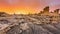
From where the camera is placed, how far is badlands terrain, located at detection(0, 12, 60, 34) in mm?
1526

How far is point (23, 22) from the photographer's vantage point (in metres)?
1.59

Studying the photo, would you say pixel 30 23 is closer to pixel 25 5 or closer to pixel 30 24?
pixel 30 24

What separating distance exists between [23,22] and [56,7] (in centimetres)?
54

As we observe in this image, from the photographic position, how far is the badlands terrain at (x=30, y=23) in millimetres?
1526

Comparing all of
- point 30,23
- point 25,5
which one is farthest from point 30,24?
point 25,5

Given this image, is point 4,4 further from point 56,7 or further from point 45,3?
point 56,7

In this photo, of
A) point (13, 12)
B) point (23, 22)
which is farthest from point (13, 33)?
point (13, 12)

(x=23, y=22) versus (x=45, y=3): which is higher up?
(x=45, y=3)

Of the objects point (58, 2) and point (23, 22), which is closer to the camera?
point (23, 22)

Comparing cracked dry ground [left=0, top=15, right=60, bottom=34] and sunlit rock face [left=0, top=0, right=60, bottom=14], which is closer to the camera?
cracked dry ground [left=0, top=15, right=60, bottom=34]

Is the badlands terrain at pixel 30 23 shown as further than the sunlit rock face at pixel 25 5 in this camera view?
No

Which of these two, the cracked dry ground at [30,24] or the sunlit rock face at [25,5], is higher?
the sunlit rock face at [25,5]

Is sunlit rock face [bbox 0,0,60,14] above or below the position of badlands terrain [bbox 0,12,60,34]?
above

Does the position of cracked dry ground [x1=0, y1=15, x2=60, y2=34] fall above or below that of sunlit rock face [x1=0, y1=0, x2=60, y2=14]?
below
